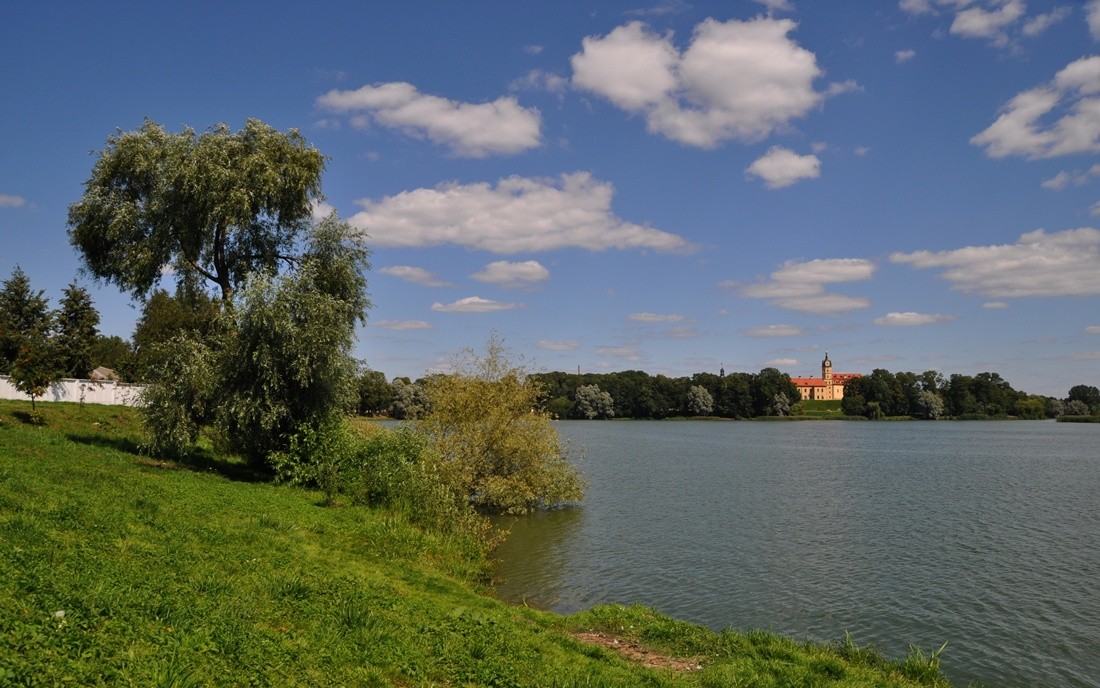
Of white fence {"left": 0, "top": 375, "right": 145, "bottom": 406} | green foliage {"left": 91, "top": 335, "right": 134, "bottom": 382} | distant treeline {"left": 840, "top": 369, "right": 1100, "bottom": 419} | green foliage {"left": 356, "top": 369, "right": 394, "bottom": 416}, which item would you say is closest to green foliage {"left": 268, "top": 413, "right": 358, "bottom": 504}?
white fence {"left": 0, "top": 375, "right": 145, "bottom": 406}

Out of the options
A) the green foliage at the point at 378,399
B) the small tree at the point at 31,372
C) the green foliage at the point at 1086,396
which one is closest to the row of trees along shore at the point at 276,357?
the small tree at the point at 31,372

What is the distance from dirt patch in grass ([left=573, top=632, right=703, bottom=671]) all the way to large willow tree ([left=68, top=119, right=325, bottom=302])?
64.1ft

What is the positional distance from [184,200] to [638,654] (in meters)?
23.8

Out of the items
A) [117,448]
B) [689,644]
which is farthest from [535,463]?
[689,644]

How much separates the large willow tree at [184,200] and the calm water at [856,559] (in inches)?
648

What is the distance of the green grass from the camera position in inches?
299

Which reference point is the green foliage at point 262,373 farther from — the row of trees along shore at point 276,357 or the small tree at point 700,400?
the small tree at point 700,400

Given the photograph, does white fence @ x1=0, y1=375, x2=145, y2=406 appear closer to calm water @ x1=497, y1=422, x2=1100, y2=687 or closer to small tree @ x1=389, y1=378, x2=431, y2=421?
calm water @ x1=497, y1=422, x2=1100, y2=687

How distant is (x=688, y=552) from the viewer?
24.4m

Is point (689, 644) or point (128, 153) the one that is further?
point (128, 153)

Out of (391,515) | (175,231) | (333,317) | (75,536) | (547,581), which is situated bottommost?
(547,581)

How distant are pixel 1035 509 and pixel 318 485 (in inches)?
1281

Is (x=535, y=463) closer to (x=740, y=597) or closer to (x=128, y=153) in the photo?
(x=740, y=597)

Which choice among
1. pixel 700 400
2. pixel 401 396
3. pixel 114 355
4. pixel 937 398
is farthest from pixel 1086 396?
pixel 114 355
